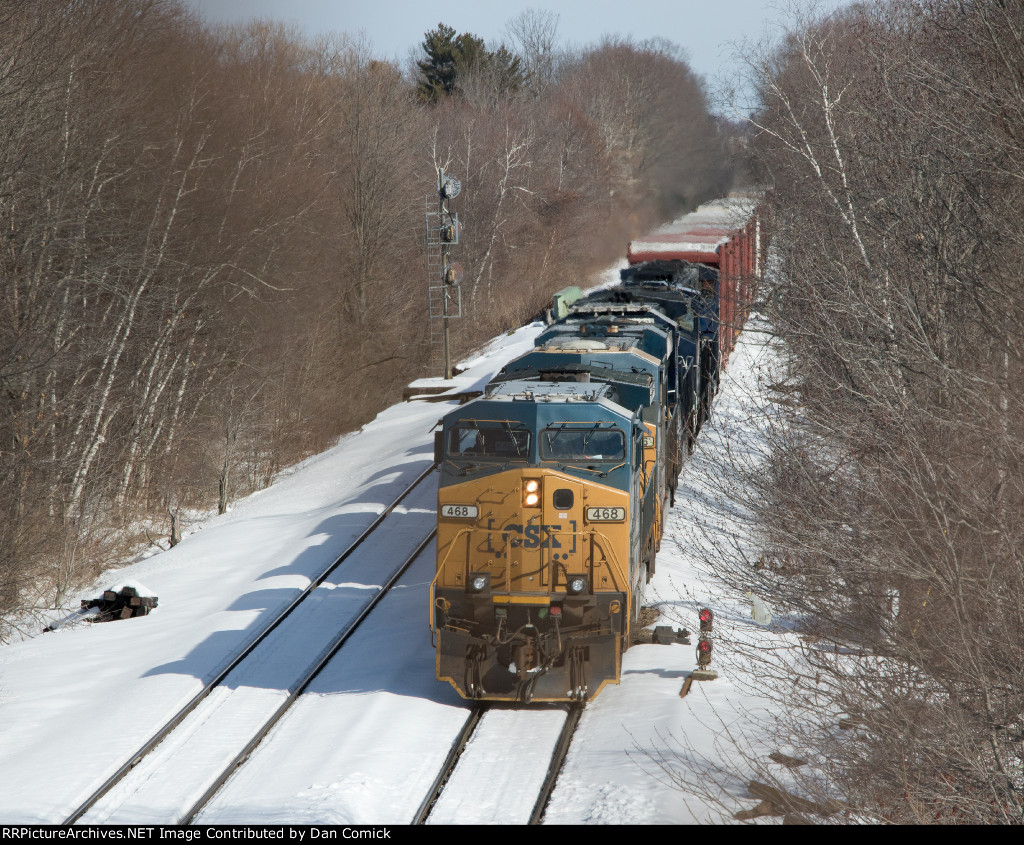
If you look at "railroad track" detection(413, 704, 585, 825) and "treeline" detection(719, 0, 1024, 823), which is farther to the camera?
"railroad track" detection(413, 704, 585, 825)

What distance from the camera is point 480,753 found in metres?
10.1

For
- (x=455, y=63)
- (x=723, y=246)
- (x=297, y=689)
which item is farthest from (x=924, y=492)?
(x=455, y=63)

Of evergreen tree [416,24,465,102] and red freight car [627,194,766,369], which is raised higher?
evergreen tree [416,24,465,102]

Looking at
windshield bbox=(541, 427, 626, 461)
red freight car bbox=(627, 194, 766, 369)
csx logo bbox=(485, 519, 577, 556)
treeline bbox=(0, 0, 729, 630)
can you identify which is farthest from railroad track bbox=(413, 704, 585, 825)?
red freight car bbox=(627, 194, 766, 369)

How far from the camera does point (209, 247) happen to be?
87.4 feet

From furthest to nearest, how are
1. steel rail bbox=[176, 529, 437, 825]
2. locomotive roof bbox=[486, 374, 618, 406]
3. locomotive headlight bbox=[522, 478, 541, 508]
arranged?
locomotive roof bbox=[486, 374, 618, 406] → locomotive headlight bbox=[522, 478, 541, 508] → steel rail bbox=[176, 529, 437, 825]

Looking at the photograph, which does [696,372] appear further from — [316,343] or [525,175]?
[525,175]

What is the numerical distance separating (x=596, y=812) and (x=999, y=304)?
618 centimetres

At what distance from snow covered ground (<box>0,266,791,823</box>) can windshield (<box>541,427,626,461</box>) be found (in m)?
1.49

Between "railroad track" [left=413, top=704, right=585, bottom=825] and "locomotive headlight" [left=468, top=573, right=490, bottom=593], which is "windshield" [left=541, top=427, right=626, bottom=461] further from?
"railroad track" [left=413, top=704, right=585, bottom=825]

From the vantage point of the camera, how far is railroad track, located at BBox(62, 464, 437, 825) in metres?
9.27

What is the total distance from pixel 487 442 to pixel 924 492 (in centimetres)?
494

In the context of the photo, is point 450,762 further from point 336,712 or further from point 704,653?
point 704,653
